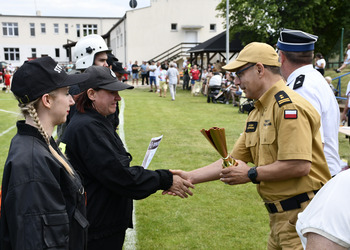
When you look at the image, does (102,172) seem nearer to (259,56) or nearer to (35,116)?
(35,116)

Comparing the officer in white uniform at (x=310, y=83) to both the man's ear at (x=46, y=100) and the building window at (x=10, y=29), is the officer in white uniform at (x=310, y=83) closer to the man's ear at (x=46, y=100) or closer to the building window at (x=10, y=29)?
the man's ear at (x=46, y=100)

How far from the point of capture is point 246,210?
6.03 meters

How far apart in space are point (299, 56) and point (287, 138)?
1.44m

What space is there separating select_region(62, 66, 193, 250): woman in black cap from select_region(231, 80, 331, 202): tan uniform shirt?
929 millimetres

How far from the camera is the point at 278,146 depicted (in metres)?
2.72

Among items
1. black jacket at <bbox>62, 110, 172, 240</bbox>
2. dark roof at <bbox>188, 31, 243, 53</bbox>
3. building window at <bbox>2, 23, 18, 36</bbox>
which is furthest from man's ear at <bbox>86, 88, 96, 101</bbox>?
building window at <bbox>2, 23, 18, 36</bbox>

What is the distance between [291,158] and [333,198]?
1.33 metres

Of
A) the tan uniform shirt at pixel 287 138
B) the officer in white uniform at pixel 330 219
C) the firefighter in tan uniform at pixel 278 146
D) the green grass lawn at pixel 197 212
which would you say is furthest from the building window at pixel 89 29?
the officer in white uniform at pixel 330 219

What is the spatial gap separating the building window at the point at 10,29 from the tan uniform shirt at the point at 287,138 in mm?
77258

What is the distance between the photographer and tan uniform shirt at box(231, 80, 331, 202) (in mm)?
2639

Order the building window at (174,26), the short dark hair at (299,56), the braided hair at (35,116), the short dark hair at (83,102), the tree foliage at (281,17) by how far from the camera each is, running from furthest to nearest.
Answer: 1. the building window at (174,26)
2. the tree foliage at (281,17)
3. the short dark hair at (299,56)
4. the short dark hair at (83,102)
5. the braided hair at (35,116)

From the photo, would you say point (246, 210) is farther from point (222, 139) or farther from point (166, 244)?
point (222, 139)

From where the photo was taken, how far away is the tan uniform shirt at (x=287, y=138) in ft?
8.66

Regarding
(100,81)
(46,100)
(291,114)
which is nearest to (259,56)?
(291,114)
